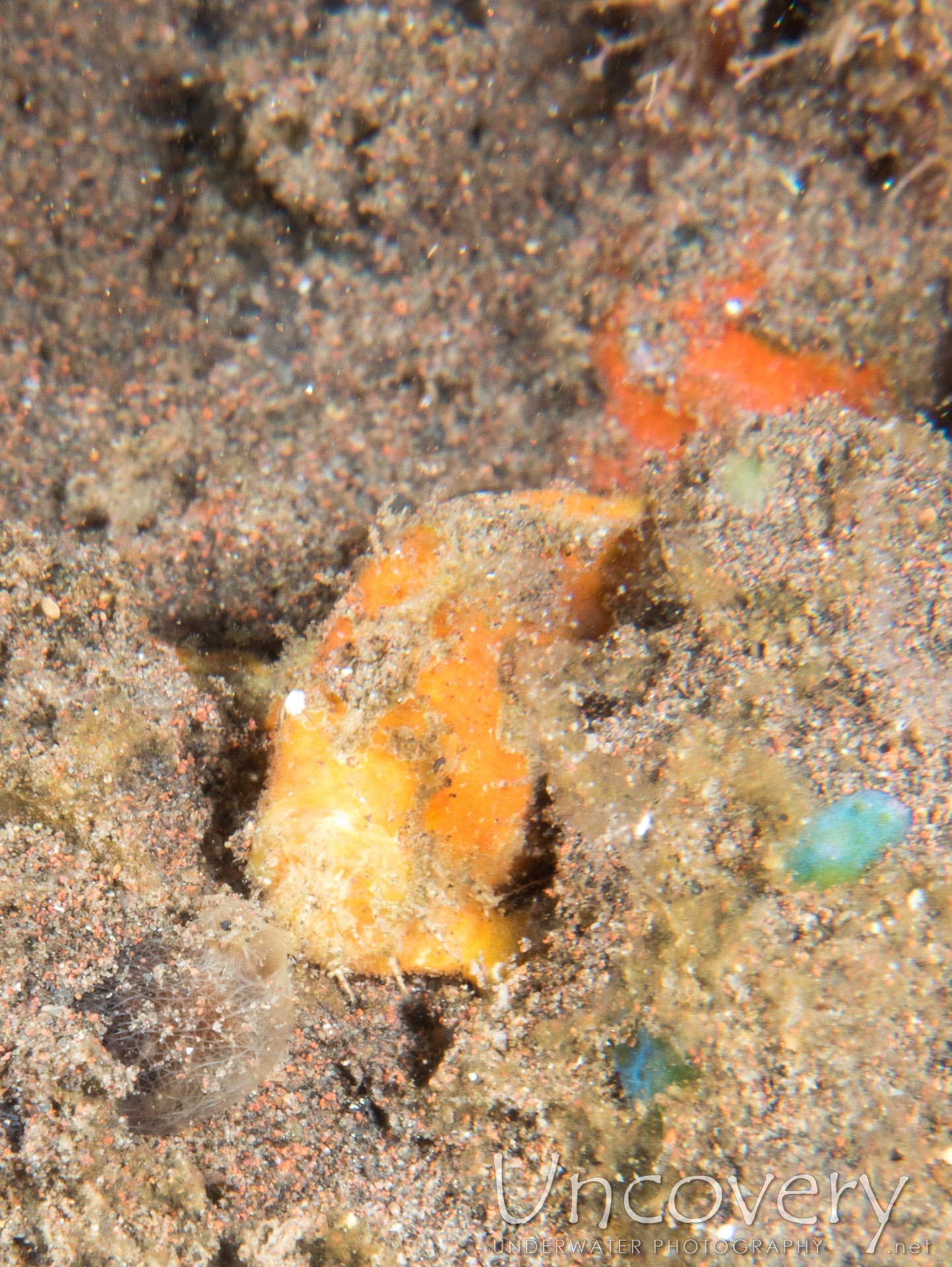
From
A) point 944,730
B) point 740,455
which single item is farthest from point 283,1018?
point 740,455

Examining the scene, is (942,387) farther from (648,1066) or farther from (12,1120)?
(12,1120)

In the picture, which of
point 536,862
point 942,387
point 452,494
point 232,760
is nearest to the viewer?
point 536,862

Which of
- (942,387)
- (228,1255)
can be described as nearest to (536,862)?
(228,1255)

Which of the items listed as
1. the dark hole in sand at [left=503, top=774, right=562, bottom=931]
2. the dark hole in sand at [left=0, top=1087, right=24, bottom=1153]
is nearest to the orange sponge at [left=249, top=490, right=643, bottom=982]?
the dark hole in sand at [left=503, top=774, right=562, bottom=931]

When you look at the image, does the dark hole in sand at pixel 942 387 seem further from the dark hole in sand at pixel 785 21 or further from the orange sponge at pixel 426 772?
the orange sponge at pixel 426 772

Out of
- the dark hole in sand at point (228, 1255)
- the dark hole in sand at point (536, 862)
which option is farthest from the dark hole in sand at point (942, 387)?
the dark hole in sand at point (228, 1255)

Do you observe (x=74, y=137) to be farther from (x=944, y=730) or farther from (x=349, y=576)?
(x=944, y=730)
